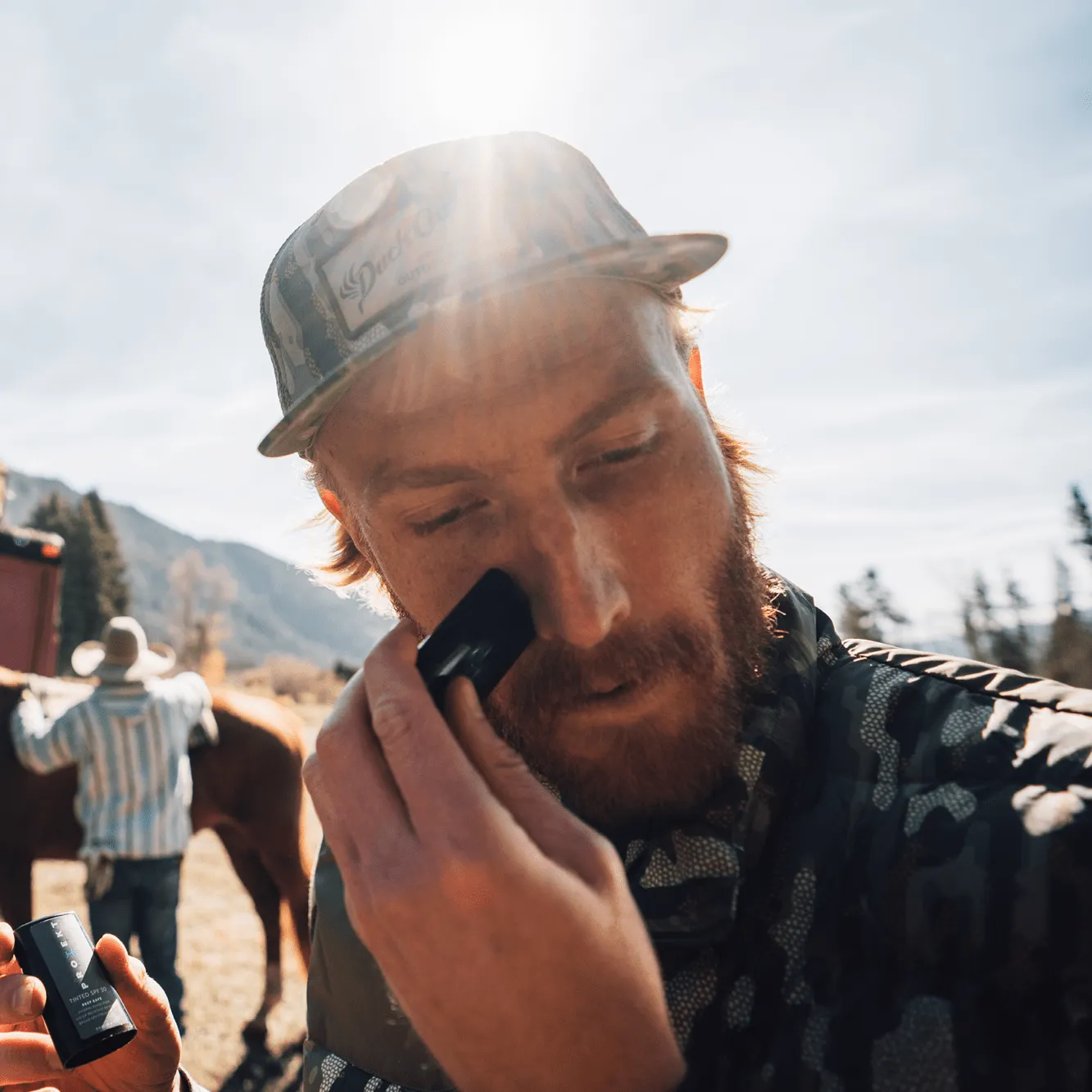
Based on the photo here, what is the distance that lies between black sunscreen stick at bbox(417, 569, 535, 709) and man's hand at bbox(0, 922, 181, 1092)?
1369 mm

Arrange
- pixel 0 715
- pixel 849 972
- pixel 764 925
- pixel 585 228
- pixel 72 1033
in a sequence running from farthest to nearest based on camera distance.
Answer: pixel 0 715 → pixel 72 1033 → pixel 585 228 → pixel 764 925 → pixel 849 972

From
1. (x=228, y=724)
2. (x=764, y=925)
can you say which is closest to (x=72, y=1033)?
(x=764, y=925)

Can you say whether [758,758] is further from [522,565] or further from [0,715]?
[0,715]

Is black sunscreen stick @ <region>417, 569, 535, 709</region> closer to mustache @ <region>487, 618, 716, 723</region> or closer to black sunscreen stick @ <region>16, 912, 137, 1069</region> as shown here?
mustache @ <region>487, 618, 716, 723</region>

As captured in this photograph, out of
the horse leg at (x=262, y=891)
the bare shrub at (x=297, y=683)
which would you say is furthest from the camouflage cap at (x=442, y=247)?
the bare shrub at (x=297, y=683)

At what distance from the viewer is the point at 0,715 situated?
6.43 metres

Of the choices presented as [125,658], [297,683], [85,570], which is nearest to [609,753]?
[125,658]

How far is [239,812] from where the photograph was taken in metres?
6.96

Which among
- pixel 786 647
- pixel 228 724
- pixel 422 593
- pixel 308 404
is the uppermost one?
pixel 308 404

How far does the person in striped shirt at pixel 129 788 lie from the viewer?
18.2 feet

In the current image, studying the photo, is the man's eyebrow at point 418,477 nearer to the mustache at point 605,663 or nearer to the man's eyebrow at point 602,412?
the man's eyebrow at point 602,412

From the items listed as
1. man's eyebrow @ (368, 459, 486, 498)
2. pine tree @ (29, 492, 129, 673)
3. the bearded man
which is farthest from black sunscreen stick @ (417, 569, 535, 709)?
pine tree @ (29, 492, 129, 673)

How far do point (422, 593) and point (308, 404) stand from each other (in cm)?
47

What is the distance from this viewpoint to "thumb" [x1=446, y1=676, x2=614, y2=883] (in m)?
0.89
